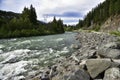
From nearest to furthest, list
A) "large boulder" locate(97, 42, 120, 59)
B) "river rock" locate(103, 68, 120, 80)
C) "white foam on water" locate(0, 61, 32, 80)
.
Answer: "river rock" locate(103, 68, 120, 80), "large boulder" locate(97, 42, 120, 59), "white foam on water" locate(0, 61, 32, 80)

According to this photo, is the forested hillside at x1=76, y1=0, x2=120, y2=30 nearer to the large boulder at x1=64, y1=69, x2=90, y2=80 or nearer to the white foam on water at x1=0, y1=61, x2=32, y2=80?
the white foam on water at x1=0, y1=61, x2=32, y2=80

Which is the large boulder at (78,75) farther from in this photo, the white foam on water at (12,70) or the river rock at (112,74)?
the white foam on water at (12,70)

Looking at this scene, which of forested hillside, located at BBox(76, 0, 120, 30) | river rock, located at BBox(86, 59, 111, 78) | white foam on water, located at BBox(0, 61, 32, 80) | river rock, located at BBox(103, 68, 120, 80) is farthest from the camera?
forested hillside, located at BBox(76, 0, 120, 30)

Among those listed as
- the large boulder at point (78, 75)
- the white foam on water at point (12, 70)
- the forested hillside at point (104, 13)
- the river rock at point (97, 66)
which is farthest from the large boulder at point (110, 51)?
the forested hillside at point (104, 13)

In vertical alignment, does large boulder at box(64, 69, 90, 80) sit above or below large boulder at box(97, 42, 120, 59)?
below

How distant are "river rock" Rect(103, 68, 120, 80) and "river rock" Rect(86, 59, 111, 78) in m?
0.47

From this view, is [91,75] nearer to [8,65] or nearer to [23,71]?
[23,71]

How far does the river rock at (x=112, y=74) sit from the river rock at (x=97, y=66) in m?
0.47

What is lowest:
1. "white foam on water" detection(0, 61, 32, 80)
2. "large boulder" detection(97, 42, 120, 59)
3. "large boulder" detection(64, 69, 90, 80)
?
"white foam on water" detection(0, 61, 32, 80)

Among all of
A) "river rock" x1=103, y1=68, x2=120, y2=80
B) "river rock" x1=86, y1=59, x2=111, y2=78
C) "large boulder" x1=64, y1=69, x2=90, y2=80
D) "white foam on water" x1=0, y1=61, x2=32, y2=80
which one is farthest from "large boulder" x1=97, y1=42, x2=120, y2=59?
"white foam on water" x1=0, y1=61, x2=32, y2=80

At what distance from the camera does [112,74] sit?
9.92 metres

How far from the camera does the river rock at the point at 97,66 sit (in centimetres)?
1071

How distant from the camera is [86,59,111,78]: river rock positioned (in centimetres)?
1071

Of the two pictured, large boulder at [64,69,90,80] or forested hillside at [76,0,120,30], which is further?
forested hillside at [76,0,120,30]
